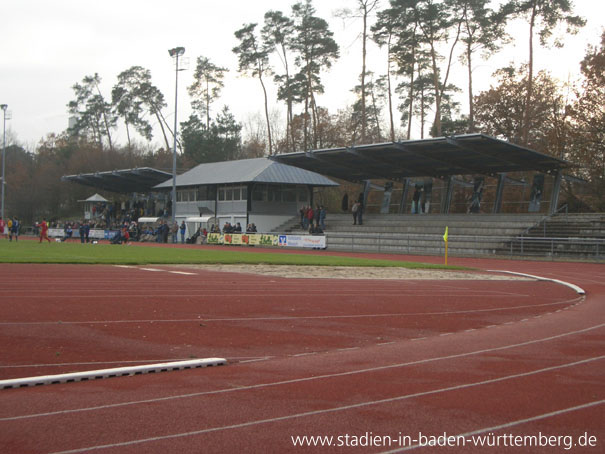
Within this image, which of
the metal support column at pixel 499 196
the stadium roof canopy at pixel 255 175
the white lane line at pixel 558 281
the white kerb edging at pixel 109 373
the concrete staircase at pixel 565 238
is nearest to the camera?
the white kerb edging at pixel 109 373

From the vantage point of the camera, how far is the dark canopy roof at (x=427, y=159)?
3534 centimetres

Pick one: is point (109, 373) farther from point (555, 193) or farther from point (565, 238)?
point (555, 193)

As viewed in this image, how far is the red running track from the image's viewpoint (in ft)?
16.2

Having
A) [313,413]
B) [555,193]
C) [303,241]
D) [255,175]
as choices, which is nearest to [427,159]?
[555,193]

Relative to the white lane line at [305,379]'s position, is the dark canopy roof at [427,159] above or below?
above

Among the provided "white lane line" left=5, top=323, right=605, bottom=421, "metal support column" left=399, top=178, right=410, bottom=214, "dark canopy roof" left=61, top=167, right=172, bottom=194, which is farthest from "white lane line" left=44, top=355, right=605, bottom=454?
"dark canopy roof" left=61, top=167, right=172, bottom=194

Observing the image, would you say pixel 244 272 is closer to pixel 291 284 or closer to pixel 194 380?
pixel 291 284

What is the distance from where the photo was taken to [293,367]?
751cm

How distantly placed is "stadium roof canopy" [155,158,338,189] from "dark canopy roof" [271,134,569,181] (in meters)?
5.80

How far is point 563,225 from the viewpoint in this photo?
35.1 meters

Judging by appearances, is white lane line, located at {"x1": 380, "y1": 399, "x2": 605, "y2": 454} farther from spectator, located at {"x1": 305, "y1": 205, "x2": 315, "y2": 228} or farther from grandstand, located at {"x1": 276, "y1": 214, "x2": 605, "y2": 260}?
spectator, located at {"x1": 305, "y1": 205, "x2": 315, "y2": 228}

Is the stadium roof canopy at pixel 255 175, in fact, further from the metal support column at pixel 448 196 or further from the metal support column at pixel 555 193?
the metal support column at pixel 555 193

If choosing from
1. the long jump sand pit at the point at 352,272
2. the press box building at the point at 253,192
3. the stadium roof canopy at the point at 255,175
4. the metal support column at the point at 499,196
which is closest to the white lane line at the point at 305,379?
the long jump sand pit at the point at 352,272

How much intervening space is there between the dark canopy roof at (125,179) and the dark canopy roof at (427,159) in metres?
20.5
